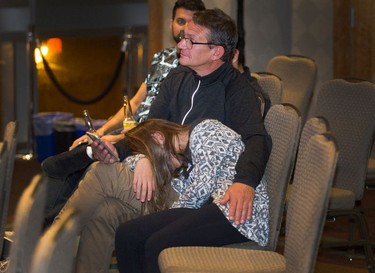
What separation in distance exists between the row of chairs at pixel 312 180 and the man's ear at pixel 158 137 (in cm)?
43

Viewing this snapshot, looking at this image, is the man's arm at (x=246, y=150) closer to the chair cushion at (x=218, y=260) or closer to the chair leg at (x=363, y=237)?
the chair cushion at (x=218, y=260)

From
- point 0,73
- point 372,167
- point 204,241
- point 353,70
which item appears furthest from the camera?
point 0,73

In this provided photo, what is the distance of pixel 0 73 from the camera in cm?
1085

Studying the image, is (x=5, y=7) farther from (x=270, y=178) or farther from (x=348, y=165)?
(x=270, y=178)

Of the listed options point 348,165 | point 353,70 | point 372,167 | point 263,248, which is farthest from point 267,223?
point 353,70

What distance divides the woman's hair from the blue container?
6.50 m

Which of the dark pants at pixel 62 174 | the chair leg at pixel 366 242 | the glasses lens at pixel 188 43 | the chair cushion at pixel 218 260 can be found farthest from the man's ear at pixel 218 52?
the chair leg at pixel 366 242

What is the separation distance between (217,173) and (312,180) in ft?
2.13

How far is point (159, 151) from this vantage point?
13.0ft

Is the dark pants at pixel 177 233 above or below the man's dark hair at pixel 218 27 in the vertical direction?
below

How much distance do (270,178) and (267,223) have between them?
0.21 meters

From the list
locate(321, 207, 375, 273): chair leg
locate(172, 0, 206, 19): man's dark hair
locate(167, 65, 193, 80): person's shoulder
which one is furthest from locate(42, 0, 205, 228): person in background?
locate(321, 207, 375, 273): chair leg

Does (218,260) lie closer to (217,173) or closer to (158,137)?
(217,173)

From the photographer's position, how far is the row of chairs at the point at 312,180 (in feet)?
10.4
